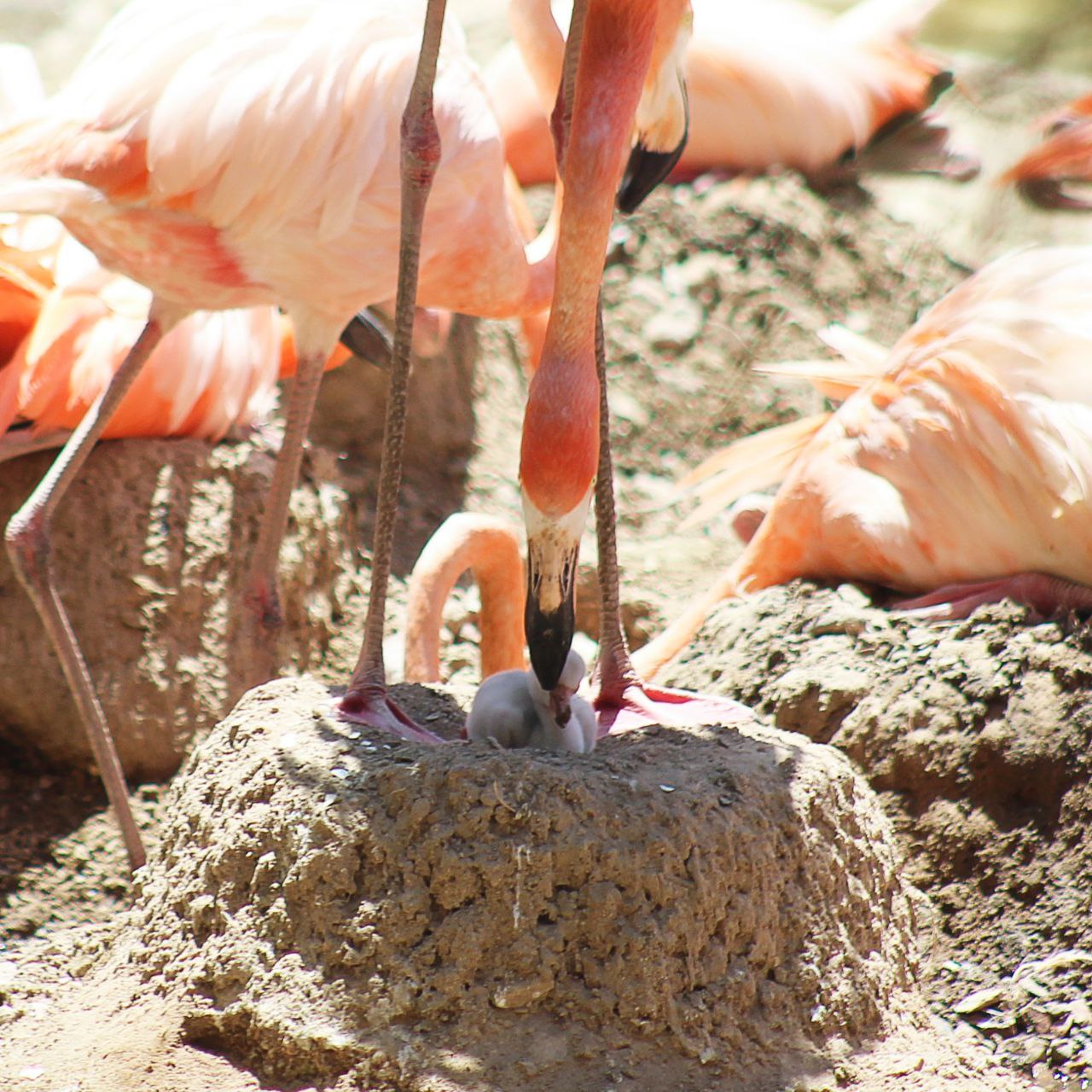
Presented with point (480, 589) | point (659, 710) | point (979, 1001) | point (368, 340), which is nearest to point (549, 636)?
point (659, 710)

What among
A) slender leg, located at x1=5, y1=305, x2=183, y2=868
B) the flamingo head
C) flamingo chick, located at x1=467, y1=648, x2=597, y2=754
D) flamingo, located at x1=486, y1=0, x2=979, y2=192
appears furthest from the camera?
flamingo, located at x1=486, y1=0, x2=979, y2=192

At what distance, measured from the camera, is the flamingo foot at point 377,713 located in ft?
8.05

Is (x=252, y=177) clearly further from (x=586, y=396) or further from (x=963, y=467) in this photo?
(x=963, y=467)

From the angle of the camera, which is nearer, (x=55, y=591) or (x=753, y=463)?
(x=55, y=591)

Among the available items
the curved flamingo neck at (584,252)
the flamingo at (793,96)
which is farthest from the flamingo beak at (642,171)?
the flamingo at (793,96)

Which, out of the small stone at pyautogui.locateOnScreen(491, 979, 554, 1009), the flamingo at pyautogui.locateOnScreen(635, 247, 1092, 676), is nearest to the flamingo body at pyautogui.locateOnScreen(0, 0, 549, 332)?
the flamingo at pyautogui.locateOnScreen(635, 247, 1092, 676)

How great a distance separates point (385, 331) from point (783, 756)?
2429 mm

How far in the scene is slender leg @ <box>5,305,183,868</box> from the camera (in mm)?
3361

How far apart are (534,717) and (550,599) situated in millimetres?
265

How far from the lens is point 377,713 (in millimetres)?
2479

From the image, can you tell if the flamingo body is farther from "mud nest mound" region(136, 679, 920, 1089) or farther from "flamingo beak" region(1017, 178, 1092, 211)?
"flamingo beak" region(1017, 178, 1092, 211)

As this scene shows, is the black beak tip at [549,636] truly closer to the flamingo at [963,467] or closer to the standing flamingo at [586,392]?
the standing flamingo at [586,392]

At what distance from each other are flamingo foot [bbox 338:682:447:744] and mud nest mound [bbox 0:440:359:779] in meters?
1.21

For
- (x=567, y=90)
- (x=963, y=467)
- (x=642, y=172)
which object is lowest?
(x=963, y=467)
